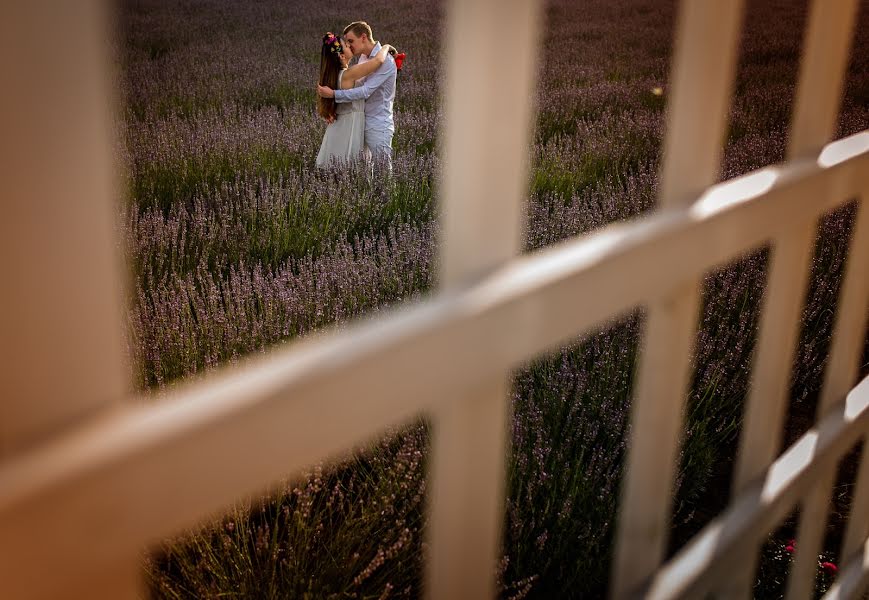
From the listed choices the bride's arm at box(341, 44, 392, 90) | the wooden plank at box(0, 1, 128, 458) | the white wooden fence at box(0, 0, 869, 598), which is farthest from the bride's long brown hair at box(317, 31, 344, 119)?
the wooden plank at box(0, 1, 128, 458)

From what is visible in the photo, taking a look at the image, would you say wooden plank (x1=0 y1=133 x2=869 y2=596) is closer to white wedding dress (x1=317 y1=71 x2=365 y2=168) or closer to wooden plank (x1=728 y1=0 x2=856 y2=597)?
wooden plank (x1=728 y1=0 x2=856 y2=597)

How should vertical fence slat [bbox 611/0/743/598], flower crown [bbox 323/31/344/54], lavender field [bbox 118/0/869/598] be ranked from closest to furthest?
vertical fence slat [bbox 611/0/743/598], lavender field [bbox 118/0/869/598], flower crown [bbox 323/31/344/54]

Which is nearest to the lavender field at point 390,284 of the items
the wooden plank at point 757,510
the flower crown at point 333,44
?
the flower crown at point 333,44

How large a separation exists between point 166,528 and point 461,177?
288 millimetres

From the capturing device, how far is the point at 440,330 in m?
0.61

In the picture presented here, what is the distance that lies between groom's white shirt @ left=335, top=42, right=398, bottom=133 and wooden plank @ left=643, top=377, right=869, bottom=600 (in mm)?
A: 4452

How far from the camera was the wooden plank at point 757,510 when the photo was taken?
1045 millimetres

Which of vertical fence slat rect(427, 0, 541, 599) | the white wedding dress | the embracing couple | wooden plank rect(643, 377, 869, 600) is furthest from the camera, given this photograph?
the embracing couple

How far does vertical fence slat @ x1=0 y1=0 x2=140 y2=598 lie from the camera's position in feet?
1.31

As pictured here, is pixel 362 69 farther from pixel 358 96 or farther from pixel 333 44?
pixel 333 44

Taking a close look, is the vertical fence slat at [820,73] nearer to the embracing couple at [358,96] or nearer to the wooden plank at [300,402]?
the wooden plank at [300,402]

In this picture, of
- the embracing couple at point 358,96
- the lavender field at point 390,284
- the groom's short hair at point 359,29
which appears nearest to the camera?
the lavender field at point 390,284

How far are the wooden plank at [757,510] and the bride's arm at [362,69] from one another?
4.51 metres

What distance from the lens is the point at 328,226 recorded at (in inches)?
153
